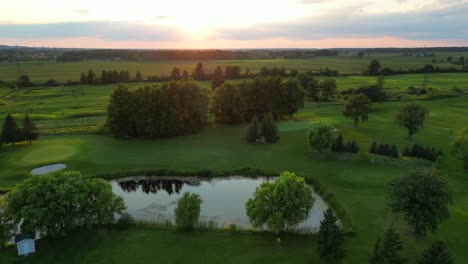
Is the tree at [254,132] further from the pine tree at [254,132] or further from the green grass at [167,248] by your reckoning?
the green grass at [167,248]

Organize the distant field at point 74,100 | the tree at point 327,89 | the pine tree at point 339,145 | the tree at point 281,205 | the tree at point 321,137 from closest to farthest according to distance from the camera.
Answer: the tree at point 281,205
the tree at point 321,137
the pine tree at point 339,145
the distant field at point 74,100
the tree at point 327,89

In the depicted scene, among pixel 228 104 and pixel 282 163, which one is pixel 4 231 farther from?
pixel 228 104

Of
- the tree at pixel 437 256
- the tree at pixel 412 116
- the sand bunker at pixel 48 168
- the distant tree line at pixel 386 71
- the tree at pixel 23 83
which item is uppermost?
the distant tree line at pixel 386 71

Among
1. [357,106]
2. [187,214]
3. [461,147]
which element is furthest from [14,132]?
[461,147]

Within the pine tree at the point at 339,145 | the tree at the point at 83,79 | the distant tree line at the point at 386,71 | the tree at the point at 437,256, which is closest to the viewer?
the tree at the point at 437,256

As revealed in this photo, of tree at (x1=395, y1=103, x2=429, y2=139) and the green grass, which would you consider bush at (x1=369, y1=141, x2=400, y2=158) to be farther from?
the green grass

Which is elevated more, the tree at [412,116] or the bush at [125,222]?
the tree at [412,116]

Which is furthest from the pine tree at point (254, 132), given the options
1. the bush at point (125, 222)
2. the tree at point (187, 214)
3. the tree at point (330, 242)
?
the tree at point (330, 242)
